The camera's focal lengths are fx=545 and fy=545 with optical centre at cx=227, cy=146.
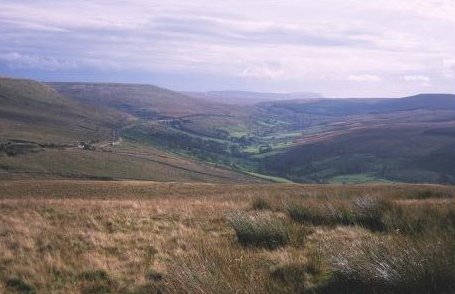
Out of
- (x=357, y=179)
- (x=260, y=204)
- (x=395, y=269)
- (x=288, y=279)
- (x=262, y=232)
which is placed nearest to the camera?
(x=395, y=269)

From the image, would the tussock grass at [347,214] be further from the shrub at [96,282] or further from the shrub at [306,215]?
the shrub at [96,282]

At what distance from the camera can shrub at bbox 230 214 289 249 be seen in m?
11.0

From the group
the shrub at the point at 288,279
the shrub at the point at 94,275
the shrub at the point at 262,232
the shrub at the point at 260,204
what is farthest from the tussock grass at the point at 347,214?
the shrub at the point at 94,275

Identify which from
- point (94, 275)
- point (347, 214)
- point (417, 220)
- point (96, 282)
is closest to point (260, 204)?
point (347, 214)

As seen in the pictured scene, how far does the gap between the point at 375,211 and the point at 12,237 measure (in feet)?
29.0

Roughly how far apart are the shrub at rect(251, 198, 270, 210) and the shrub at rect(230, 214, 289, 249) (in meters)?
6.12

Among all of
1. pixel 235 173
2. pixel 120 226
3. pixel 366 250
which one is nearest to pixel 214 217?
pixel 120 226

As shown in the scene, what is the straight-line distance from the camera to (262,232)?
37.0ft

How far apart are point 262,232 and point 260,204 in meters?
7.40

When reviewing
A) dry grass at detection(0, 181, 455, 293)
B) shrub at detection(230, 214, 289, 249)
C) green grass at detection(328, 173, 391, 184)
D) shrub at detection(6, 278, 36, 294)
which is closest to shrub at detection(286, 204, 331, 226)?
dry grass at detection(0, 181, 455, 293)

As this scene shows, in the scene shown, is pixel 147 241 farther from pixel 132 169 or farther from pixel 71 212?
pixel 132 169

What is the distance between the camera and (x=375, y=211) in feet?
45.8

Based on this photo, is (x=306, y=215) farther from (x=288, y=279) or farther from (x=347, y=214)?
(x=288, y=279)

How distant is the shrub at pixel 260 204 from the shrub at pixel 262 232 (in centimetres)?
612
